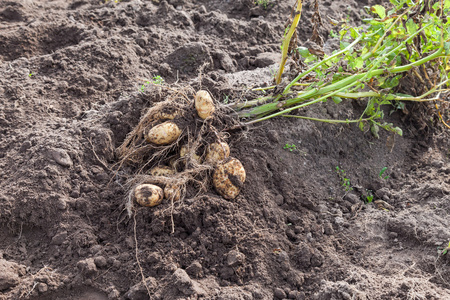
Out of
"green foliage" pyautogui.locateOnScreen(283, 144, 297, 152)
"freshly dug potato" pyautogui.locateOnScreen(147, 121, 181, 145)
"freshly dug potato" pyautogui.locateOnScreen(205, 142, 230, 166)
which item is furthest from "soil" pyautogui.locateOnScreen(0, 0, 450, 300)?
"freshly dug potato" pyautogui.locateOnScreen(147, 121, 181, 145)

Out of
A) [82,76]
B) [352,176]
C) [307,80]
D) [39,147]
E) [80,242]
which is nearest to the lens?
[80,242]

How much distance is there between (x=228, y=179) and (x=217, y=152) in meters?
0.19

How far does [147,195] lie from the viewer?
2.17m

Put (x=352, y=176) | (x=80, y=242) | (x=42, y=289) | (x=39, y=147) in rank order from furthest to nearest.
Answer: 1. (x=352, y=176)
2. (x=39, y=147)
3. (x=80, y=242)
4. (x=42, y=289)

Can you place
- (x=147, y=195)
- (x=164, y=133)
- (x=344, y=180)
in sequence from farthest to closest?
(x=344, y=180) < (x=164, y=133) < (x=147, y=195)

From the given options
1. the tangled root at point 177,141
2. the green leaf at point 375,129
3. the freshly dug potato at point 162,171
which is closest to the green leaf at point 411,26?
the green leaf at point 375,129

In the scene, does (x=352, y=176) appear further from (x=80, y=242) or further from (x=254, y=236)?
(x=80, y=242)

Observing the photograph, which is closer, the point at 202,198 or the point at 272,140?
the point at 202,198

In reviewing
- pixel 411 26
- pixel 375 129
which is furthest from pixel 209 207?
pixel 411 26

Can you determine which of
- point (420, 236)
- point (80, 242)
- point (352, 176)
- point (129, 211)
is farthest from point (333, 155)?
point (80, 242)

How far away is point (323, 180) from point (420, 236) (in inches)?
24.4

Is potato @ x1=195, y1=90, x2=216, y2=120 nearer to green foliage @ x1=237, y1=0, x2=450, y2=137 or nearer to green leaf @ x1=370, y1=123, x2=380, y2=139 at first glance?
green foliage @ x1=237, y1=0, x2=450, y2=137

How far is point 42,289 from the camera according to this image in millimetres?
1943

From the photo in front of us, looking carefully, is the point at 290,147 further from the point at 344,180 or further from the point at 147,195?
the point at 147,195
